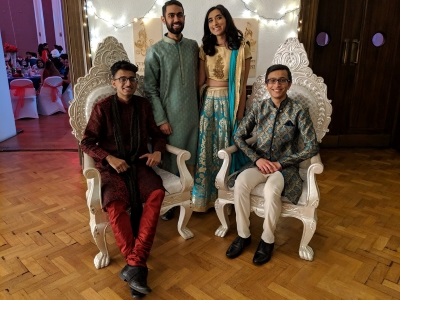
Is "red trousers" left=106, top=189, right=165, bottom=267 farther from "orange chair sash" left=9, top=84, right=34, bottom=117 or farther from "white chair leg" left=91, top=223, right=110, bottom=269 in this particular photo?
"orange chair sash" left=9, top=84, right=34, bottom=117

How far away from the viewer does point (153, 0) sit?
2975mm

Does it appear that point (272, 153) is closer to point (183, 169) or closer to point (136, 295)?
point (183, 169)

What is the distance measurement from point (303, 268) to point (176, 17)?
1.58 meters

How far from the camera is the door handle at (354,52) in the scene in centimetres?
372

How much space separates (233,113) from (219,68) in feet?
0.96

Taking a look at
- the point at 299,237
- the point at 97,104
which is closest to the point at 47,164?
the point at 97,104

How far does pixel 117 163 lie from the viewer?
186 centimetres

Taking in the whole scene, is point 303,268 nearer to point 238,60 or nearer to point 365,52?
point 238,60

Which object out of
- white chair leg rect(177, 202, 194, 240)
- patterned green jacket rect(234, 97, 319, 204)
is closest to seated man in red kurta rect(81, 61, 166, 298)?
white chair leg rect(177, 202, 194, 240)

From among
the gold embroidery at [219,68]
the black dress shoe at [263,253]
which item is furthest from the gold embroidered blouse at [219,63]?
the black dress shoe at [263,253]

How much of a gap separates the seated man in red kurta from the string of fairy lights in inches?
48.3

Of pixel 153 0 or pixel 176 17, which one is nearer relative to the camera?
pixel 176 17

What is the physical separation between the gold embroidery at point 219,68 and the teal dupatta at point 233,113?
0.17ft

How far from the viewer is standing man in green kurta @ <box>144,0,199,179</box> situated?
83.0 inches
